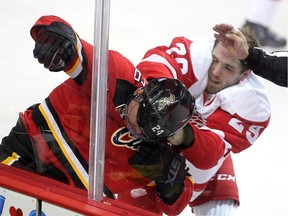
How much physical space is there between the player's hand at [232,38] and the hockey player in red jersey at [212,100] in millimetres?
13

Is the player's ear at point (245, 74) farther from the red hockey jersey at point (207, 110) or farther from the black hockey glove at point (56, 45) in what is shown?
the black hockey glove at point (56, 45)

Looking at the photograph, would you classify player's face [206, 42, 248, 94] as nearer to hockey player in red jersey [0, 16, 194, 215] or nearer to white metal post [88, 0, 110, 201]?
hockey player in red jersey [0, 16, 194, 215]

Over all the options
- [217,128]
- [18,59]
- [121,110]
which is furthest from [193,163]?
[18,59]

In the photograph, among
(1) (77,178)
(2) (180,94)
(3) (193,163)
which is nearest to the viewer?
(2) (180,94)

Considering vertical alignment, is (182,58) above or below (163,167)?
above

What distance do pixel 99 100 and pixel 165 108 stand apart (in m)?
0.20

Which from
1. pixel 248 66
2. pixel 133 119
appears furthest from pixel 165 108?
pixel 248 66

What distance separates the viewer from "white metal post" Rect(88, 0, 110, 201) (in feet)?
5.58

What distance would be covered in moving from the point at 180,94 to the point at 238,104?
129 mm

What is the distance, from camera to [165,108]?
1626mm

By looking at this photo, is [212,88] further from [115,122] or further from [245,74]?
[115,122]

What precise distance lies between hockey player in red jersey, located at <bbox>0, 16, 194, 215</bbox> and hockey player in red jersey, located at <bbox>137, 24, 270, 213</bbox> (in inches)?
1.8

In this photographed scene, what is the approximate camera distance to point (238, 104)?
162 centimetres

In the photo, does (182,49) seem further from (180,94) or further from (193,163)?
(193,163)
